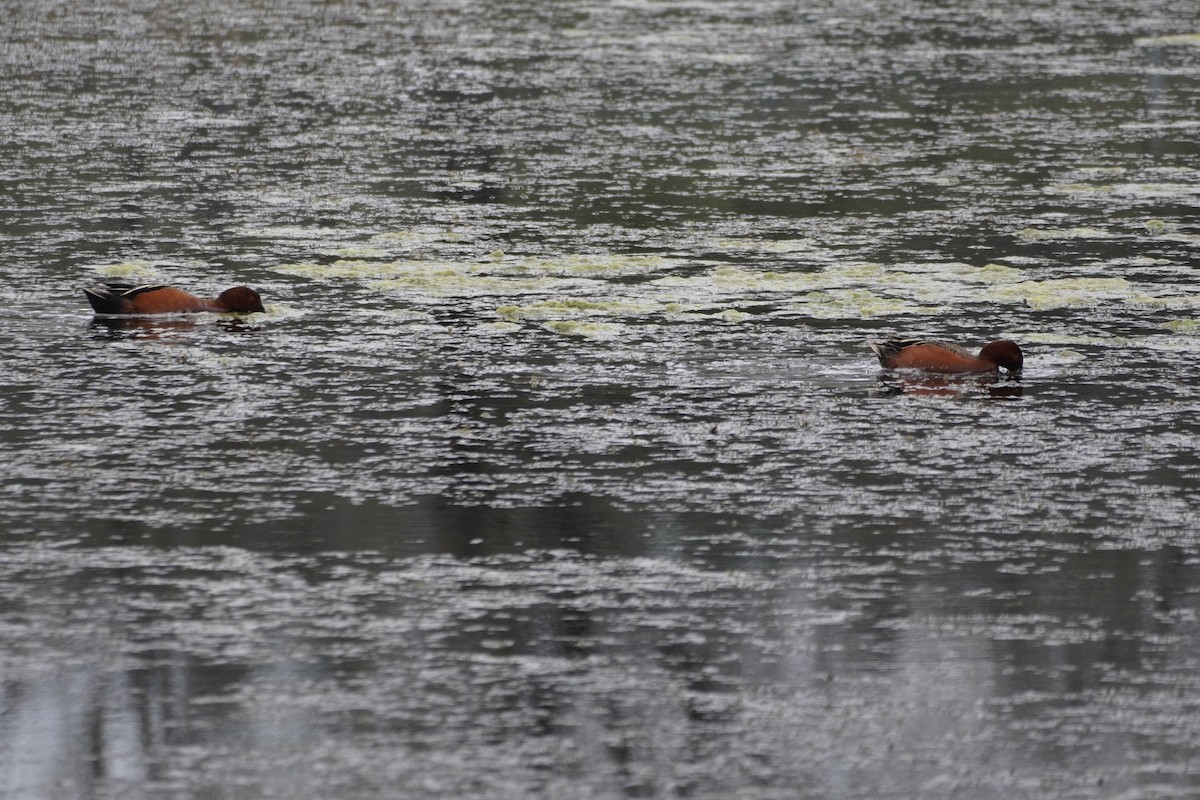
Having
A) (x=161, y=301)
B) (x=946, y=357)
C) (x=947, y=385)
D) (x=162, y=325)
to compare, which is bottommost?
(x=947, y=385)

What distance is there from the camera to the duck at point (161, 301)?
1298cm

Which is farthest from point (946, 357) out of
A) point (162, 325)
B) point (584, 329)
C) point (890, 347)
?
point (162, 325)

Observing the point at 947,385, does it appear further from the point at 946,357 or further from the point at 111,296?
the point at 111,296

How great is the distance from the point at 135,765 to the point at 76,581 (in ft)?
5.97

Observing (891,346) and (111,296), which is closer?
(891,346)

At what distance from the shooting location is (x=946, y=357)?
11508mm

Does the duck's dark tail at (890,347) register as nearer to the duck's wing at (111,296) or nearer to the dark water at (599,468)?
the dark water at (599,468)

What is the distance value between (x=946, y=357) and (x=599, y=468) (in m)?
2.81

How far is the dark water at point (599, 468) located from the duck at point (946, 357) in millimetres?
160

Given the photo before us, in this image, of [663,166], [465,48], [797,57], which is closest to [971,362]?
[663,166]

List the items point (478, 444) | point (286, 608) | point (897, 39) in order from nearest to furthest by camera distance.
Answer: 1. point (286, 608)
2. point (478, 444)
3. point (897, 39)

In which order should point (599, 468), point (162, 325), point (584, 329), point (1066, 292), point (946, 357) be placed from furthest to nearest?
point (1066, 292), point (162, 325), point (584, 329), point (946, 357), point (599, 468)

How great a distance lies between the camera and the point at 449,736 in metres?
6.57

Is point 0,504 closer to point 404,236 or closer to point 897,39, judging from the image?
point 404,236
